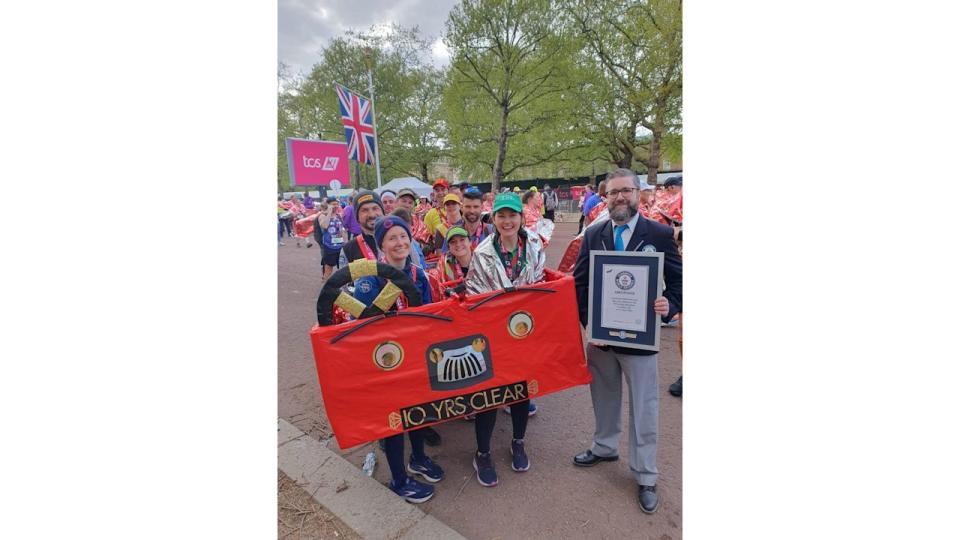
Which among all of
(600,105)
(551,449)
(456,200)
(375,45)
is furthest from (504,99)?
(551,449)

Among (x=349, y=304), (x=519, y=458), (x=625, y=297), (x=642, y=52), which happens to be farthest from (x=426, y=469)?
(x=642, y=52)

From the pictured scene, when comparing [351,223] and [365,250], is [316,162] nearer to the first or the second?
[351,223]

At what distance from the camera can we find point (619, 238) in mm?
2598

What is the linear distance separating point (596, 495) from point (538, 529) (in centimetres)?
49

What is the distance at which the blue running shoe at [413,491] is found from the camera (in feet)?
9.02

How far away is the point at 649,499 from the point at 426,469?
1524 millimetres

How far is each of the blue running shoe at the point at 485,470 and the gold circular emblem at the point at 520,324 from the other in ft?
3.17

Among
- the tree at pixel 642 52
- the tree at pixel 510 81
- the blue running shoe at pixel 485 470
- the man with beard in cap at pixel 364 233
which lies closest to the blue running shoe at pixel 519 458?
the blue running shoe at pixel 485 470

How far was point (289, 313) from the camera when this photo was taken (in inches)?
292

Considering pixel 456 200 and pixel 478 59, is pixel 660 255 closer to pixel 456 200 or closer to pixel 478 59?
pixel 456 200

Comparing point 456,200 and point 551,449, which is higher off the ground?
point 456,200

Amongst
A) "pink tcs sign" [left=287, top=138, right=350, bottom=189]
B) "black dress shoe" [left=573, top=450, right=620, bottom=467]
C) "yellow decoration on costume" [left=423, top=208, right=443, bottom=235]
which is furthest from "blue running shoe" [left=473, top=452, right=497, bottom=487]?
"pink tcs sign" [left=287, top=138, right=350, bottom=189]

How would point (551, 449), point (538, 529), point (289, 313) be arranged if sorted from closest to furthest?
point (538, 529) < point (551, 449) < point (289, 313)

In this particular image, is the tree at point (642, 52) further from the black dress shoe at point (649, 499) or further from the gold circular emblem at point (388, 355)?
the gold circular emblem at point (388, 355)
